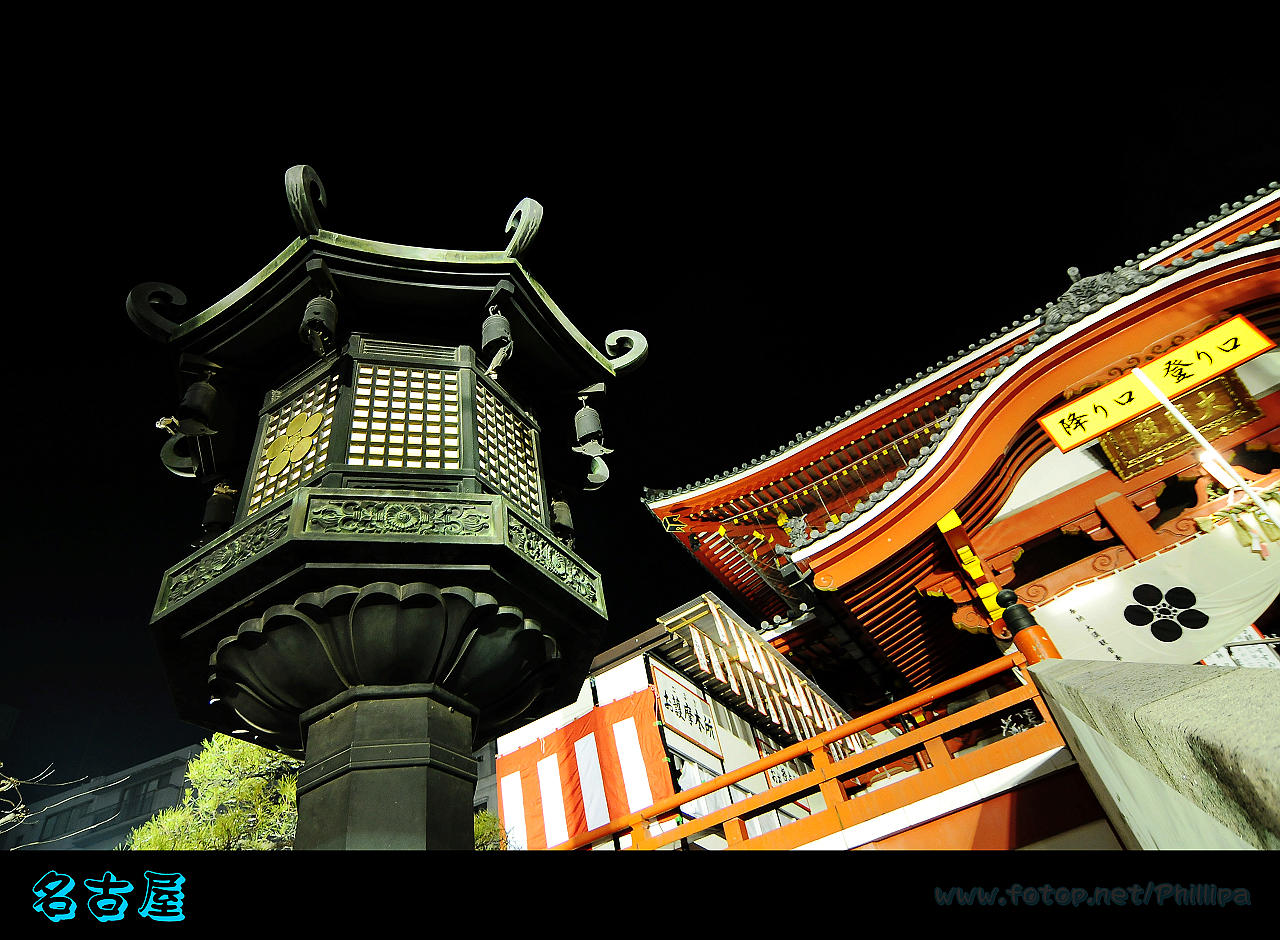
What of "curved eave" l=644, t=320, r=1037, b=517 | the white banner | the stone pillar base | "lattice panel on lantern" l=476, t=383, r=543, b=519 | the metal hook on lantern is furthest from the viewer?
"curved eave" l=644, t=320, r=1037, b=517

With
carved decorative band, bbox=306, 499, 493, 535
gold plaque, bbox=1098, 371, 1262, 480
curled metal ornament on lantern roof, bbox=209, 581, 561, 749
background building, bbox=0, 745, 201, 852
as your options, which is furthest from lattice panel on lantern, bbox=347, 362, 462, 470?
background building, bbox=0, 745, 201, 852

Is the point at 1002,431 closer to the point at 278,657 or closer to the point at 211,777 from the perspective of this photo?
the point at 278,657

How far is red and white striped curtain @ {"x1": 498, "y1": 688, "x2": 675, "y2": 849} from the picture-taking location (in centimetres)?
1323

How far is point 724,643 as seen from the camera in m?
14.7

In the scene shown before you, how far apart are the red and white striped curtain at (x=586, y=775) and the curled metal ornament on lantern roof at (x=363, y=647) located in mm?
8669

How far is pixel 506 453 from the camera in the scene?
7.02 metres

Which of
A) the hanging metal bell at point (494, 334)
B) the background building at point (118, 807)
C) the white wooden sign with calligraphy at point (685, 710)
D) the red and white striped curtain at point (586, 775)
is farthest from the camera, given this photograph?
the background building at point (118, 807)

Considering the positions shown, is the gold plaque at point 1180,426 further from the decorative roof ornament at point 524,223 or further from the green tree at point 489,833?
the green tree at point 489,833

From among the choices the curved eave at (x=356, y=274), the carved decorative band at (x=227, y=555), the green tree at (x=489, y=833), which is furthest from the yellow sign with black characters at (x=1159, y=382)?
the green tree at (x=489, y=833)

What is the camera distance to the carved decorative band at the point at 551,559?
5723 millimetres

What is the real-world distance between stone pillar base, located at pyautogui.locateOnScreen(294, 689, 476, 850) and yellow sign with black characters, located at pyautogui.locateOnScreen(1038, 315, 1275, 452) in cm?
826

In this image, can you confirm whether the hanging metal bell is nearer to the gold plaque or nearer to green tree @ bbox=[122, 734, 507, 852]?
the gold plaque

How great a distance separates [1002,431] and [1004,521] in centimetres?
132
